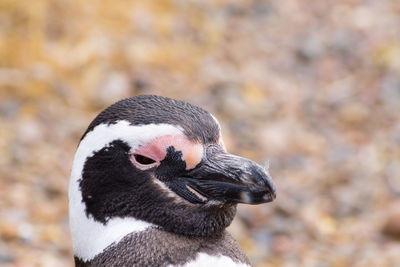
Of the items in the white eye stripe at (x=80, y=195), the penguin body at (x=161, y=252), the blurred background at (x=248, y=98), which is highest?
the blurred background at (x=248, y=98)

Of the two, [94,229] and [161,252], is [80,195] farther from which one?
[161,252]

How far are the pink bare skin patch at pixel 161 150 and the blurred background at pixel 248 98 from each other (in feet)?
6.61

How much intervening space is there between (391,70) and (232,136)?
176cm

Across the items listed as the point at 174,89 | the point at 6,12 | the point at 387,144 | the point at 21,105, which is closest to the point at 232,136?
the point at 174,89

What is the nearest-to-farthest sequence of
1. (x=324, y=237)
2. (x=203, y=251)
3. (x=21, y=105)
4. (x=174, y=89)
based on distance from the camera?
(x=203, y=251), (x=324, y=237), (x=21, y=105), (x=174, y=89)

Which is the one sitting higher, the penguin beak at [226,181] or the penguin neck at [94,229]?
the penguin beak at [226,181]

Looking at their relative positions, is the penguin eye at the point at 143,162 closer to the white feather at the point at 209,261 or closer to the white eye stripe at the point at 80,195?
the white eye stripe at the point at 80,195

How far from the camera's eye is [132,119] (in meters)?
2.95

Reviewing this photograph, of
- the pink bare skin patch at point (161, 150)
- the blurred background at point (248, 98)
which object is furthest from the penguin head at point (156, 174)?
the blurred background at point (248, 98)

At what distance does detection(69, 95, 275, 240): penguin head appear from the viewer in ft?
9.57

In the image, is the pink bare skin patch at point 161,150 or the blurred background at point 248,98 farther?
the blurred background at point 248,98

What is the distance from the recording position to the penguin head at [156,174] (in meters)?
2.92

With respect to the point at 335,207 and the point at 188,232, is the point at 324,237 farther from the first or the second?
the point at 188,232

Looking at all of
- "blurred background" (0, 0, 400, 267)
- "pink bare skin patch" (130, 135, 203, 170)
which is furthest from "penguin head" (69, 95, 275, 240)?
"blurred background" (0, 0, 400, 267)
